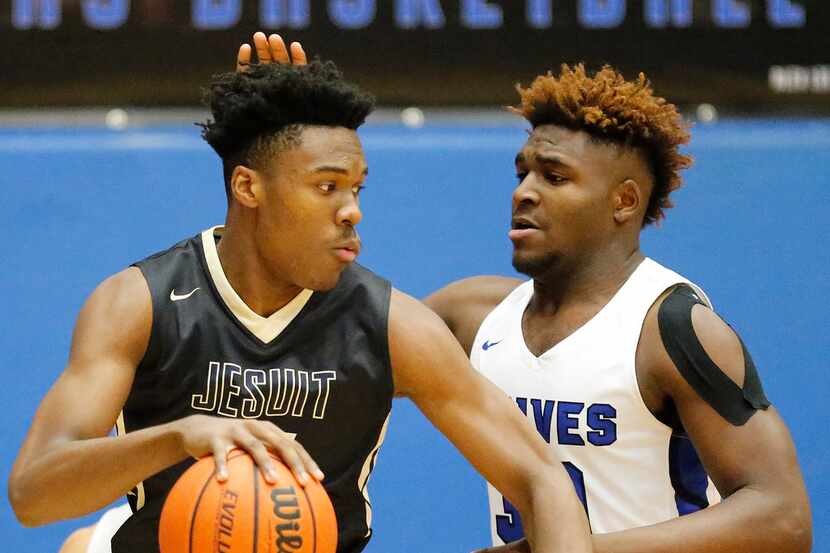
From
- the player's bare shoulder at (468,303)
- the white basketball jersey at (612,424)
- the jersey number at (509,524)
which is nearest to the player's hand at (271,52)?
the player's bare shoulder at (468,303)

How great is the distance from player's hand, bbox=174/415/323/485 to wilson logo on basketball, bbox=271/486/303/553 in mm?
27

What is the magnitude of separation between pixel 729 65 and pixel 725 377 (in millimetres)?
1574

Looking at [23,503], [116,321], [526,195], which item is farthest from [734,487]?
[23,503]

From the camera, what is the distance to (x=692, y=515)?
9.52 ft

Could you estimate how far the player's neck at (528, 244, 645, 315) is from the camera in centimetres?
318

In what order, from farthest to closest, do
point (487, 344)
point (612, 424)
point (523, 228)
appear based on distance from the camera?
1. point (487, 344)
2. point (523, 228)
3. point (612, 424)

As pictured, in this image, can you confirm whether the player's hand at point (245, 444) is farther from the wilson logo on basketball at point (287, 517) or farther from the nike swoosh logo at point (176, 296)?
the nike swoosh logo at point (176, 296)

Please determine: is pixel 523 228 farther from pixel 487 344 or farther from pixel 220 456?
pixel 220 456

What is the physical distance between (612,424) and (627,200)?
0.48 meters

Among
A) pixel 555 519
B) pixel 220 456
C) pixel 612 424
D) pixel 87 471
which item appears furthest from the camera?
pixel 612 424

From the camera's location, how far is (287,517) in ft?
7.61

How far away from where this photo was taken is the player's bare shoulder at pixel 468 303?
11.1 ft


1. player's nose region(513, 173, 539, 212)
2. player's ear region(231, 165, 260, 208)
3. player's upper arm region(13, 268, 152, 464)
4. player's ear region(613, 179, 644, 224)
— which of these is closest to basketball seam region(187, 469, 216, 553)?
player's upper arm region(13, 268, 152, 464)

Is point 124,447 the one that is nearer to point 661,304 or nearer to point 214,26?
point 661,304
